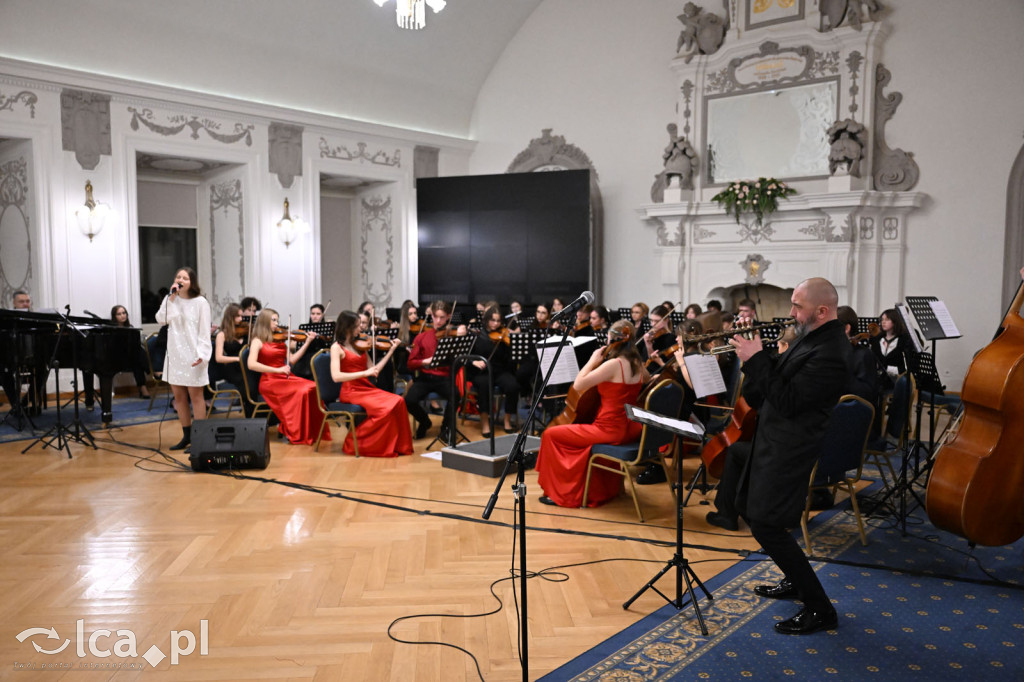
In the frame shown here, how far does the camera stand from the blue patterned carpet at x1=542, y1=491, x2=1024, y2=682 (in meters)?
3.18

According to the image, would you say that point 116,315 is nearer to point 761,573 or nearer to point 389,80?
point 389,80

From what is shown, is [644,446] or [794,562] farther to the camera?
[644,446]

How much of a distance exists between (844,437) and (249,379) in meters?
5.42

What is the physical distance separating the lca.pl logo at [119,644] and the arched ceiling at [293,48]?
337 inches

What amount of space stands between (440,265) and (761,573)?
32.6 ft

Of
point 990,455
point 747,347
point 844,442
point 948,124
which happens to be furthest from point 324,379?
point 948,124

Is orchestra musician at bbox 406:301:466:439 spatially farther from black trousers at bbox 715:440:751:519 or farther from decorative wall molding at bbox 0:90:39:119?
decorative wall molding at bbox 0:90:39:119

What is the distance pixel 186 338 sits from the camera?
6.93 meters

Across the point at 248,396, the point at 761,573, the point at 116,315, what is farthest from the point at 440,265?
the point at 761,573

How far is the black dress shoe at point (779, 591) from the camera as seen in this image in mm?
3877

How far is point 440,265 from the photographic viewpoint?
13461 mm

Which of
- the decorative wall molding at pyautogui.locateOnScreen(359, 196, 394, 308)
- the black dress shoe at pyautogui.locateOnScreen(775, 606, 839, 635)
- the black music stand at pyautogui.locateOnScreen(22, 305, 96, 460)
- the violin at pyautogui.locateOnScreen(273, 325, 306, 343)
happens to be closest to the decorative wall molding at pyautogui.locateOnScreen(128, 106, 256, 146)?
the decorative wall molding at pyautogui.locateOnScreen(359, 196, 394, 308)

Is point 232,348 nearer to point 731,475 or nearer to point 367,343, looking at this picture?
point 367,343

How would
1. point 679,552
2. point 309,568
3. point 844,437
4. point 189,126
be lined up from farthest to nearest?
point 189,126 → point 844,437 → point 309,568 → point 679,552
